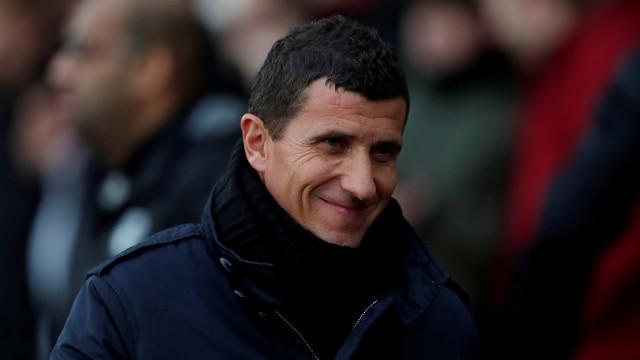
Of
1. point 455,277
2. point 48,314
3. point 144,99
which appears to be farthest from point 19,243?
point 455,277

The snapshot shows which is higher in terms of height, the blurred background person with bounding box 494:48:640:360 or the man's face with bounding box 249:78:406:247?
the man's face with bounding box 249:78:406:247

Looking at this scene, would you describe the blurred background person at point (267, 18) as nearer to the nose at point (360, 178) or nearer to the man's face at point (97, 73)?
the man's face at point (97, 73)

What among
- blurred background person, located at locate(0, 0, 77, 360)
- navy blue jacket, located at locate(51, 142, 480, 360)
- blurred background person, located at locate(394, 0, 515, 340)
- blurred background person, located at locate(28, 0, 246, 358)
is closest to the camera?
navy blue jacket, located at locate(51, 142, 480, 360)

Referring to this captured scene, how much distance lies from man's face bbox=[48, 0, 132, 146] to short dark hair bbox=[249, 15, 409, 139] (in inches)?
84.4

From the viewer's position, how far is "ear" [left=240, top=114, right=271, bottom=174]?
2.88 meters

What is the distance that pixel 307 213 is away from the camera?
2.82m

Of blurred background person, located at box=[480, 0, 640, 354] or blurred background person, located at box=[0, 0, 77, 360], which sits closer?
blurred background person, located at box=[480, 0, 640, 354]

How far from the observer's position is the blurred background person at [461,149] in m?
4.30

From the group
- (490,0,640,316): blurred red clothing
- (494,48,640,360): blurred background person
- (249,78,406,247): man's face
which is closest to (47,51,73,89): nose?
(490,0,640,316): blurred red clothing

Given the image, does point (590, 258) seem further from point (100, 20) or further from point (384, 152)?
point (100, 20)

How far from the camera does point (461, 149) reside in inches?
170

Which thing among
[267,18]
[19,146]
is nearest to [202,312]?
[267,18]

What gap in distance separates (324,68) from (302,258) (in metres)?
0.38

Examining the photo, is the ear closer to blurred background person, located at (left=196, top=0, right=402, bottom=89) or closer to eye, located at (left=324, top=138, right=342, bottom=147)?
eye, located at (left=324, top=138, right=342, bottom=147)
